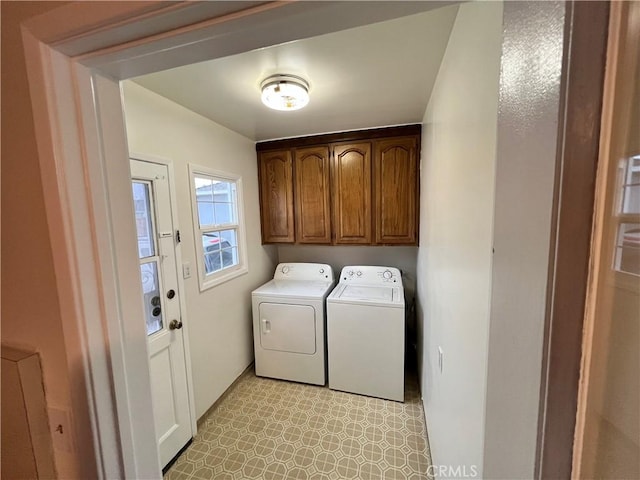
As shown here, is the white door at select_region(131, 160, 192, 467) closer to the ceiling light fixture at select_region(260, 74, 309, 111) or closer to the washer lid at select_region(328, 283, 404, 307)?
the ceiling light fixture at select_region(260, 74, 309, 111)

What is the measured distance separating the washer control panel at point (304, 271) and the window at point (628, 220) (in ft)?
8.90

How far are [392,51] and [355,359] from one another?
2359 mm

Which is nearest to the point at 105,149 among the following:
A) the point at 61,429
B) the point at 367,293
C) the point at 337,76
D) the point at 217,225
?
the point at 61,429

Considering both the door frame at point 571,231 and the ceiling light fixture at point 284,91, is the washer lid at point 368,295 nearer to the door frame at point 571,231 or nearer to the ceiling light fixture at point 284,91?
the ceiling light fixture at point 284,91

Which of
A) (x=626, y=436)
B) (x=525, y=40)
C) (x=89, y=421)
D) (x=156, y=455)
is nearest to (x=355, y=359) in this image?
(x=156, y=455)

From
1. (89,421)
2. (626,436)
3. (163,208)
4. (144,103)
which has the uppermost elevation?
(144,103)

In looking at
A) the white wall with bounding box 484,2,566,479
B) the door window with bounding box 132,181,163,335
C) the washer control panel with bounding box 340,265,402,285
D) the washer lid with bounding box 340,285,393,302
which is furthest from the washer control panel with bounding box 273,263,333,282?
the white wall with bounding box 484,2,566,479

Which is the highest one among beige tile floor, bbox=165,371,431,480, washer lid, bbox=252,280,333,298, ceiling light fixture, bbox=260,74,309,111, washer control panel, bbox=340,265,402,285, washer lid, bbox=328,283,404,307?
ceiling light fixture, bbox=260,74,309,111

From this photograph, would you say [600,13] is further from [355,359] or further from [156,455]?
[355,359]

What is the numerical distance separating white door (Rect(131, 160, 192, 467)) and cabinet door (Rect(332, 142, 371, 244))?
5.17 feet

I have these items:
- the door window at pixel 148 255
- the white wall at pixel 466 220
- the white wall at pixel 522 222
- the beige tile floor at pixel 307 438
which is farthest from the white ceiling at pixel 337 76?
the beige tile floor at pixel 307 438

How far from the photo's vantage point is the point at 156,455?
73cm

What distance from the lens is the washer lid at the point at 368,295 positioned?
2361 millimetres

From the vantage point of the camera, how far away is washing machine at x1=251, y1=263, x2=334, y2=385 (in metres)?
2.54
